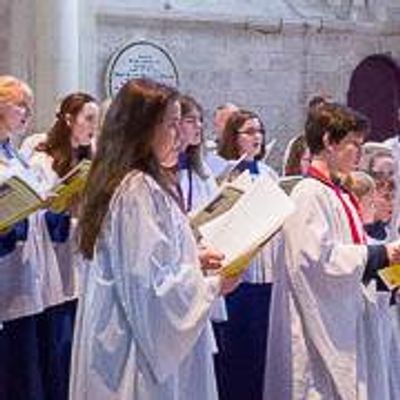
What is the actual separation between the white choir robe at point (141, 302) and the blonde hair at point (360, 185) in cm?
145

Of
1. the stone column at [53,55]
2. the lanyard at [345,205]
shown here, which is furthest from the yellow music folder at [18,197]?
the stone column at [53,55]

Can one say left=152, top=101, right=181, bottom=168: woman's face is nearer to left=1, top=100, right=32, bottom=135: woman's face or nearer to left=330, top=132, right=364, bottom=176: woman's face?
left=330, top=132, right=364, bottom=176: woman's face

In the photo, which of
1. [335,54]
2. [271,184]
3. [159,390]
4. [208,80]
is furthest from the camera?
[335,54]

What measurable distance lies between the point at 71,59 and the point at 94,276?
5.42m

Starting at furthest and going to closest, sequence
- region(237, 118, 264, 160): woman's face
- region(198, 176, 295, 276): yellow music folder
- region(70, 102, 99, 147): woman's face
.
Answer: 1. region(237, 118, 264, 160): woman's face
2. region(70, 102, 99, 147): woman's face
3. region(198, 176, 295, 276): yellow music folder

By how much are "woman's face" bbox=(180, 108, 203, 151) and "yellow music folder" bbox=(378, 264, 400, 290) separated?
1.67 meters

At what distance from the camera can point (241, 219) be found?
143 inches

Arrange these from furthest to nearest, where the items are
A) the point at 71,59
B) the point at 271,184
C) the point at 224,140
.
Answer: the point at 71,59 < the point at 224,140 < the point at 271,184

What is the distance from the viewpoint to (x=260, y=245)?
3.48m

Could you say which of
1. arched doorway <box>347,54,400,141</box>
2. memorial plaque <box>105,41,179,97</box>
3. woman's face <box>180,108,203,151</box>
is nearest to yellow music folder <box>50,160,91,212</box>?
woman's face <box>180,108,203,151</box>

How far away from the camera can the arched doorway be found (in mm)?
10305

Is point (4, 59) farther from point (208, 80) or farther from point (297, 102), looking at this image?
point (297, 102)

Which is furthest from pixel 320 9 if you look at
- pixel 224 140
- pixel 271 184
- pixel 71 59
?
pixel 271 184

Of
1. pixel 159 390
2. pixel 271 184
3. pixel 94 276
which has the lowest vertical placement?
pixel 159 390
